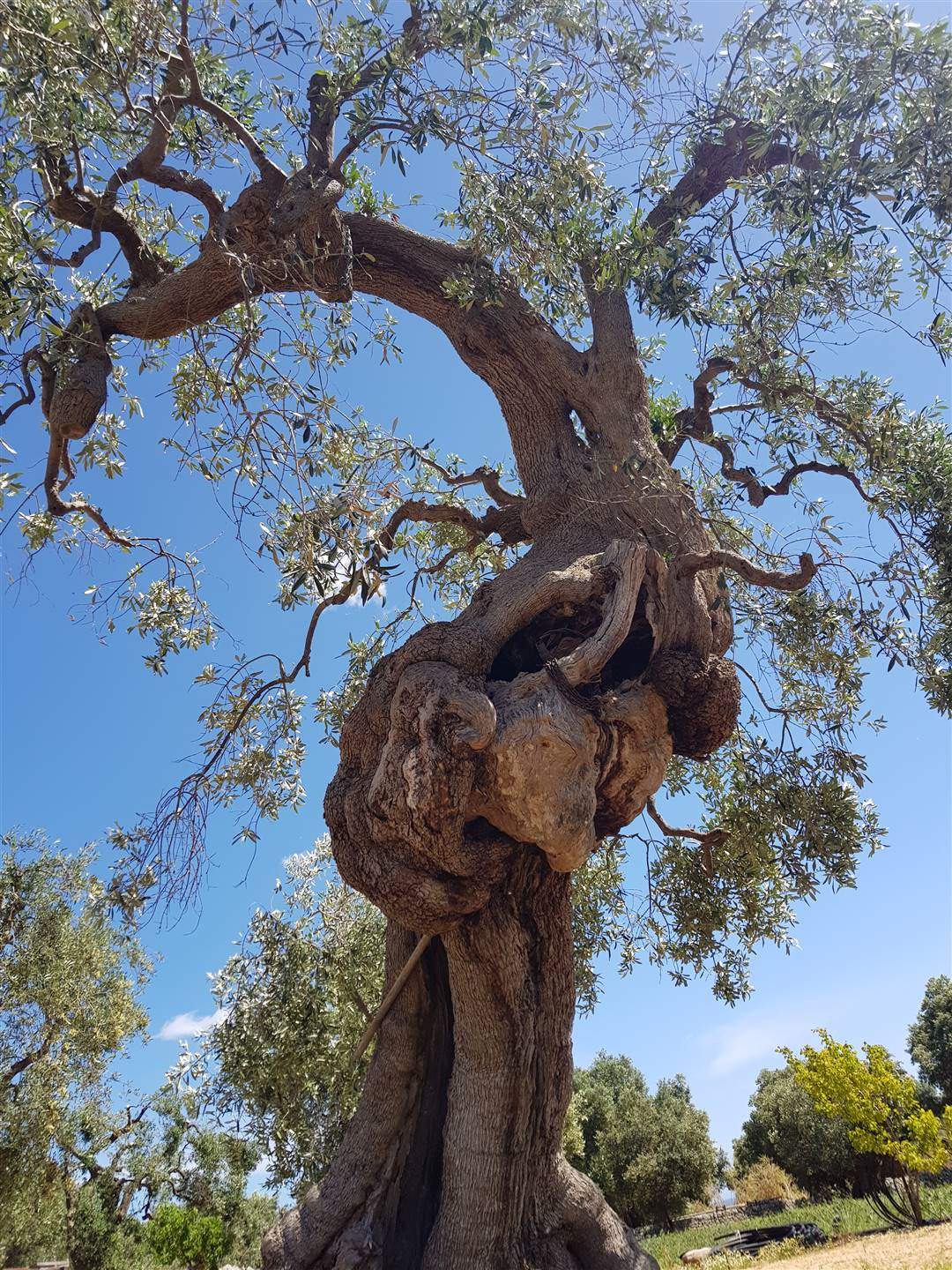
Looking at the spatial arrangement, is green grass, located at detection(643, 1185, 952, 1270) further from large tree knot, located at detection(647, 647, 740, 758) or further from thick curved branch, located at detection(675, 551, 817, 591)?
thick curved branch, located at detection(675, 551, 817, 591)

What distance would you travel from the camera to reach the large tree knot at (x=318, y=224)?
656 cm

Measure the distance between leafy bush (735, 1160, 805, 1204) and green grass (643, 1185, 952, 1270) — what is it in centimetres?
163

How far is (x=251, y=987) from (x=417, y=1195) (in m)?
4.92

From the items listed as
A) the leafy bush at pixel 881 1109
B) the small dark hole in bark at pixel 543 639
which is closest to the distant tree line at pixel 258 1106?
the leafy bush at pixel 881 1109

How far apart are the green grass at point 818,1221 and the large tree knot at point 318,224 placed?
13142mm

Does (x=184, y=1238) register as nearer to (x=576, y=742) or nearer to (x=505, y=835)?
(x=505, y=835)

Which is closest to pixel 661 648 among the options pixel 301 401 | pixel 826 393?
pixel 301 401

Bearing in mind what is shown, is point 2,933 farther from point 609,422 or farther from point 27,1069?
point 609,422

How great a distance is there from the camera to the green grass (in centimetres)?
1492

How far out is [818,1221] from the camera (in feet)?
54.4

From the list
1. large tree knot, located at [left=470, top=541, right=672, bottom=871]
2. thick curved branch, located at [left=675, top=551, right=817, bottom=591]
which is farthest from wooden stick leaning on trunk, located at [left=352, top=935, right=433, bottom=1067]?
thick curved branch, located at [left=675, top=551, right=817, bottom=591]

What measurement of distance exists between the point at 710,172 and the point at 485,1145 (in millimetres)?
7697

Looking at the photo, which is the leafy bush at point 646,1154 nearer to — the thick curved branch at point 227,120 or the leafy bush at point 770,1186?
the leafy bush at point 770,1186

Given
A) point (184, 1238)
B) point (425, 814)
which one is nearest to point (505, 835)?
point (425, 814)
